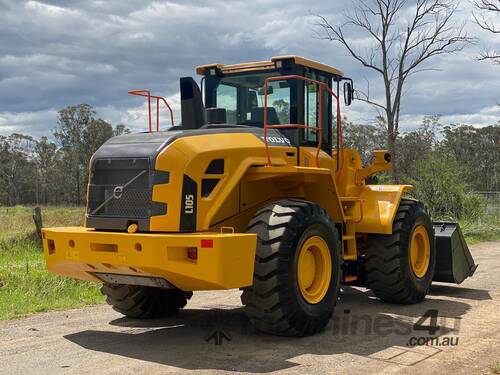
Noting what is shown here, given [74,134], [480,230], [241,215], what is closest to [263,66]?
[241,215]

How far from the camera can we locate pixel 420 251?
29.7 ft

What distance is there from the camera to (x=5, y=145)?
74.8m

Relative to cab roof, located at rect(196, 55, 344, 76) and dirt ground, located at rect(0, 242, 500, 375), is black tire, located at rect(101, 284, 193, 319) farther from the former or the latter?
cab roof, located at rect(196, 55, 344, 76)

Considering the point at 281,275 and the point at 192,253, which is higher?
the point at 192,253

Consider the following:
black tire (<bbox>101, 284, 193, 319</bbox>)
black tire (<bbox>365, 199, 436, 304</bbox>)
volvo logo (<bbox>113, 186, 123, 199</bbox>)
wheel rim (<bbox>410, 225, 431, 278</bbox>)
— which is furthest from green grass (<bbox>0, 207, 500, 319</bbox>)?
wheel rim (<bbox>410, 225, 431, 278</bbox>)

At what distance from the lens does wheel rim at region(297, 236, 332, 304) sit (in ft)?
21.6

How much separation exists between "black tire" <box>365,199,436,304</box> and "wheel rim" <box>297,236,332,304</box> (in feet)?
5.29

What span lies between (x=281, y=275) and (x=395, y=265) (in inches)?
105

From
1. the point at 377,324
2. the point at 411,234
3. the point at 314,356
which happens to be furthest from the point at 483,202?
the point at 314,356

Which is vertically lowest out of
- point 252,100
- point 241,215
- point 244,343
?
point 244,343

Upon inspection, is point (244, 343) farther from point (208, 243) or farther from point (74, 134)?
point (74, 134)

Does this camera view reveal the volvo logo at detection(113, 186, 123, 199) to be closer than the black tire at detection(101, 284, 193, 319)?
Yes

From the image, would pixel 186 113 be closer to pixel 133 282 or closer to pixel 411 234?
pixel 133 282

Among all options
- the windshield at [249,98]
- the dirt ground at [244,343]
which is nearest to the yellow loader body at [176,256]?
the dirt ground at [244,343]
